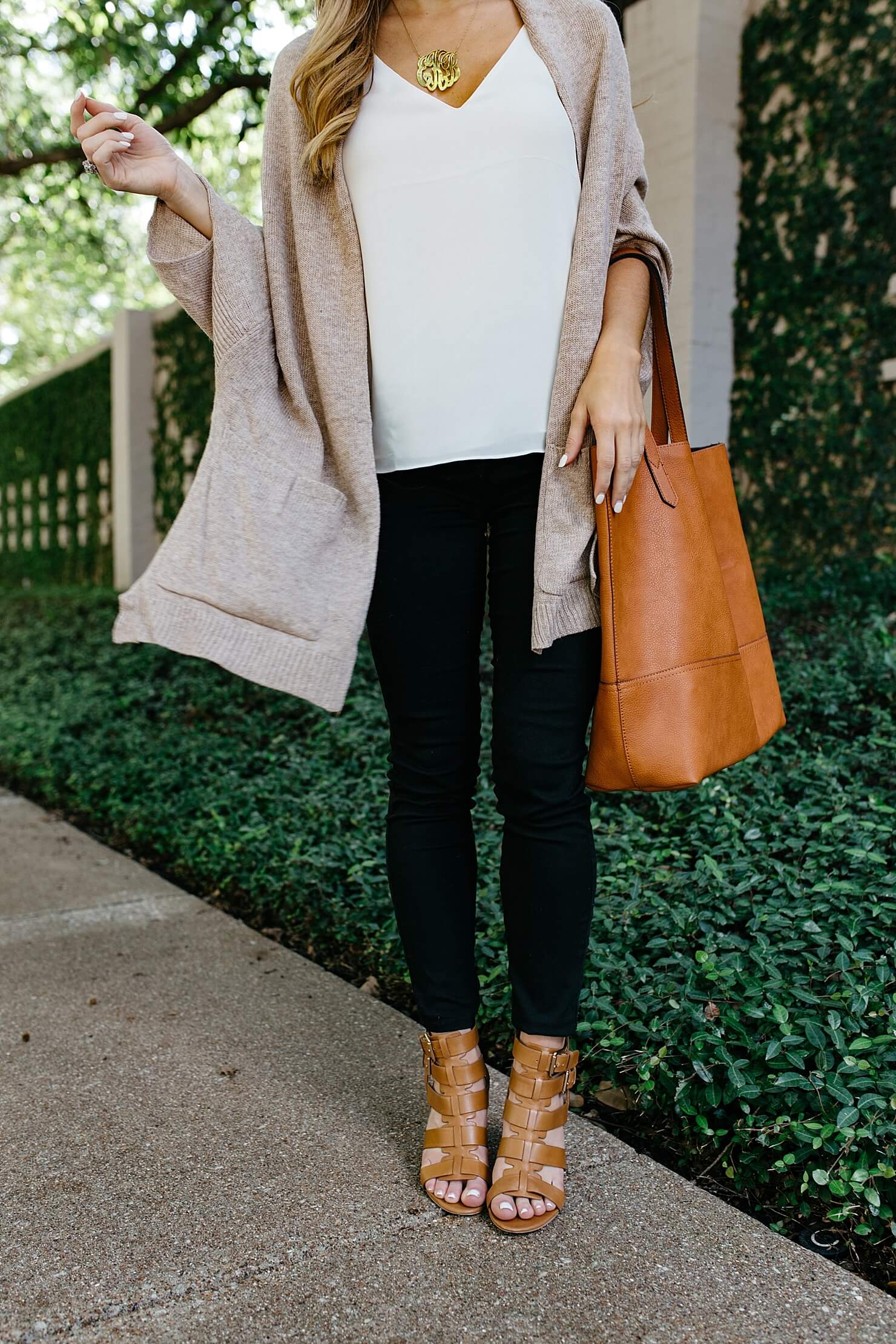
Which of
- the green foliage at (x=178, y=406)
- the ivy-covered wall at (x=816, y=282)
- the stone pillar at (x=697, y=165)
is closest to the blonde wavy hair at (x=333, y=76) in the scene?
the stone pillar at (x=697, y=165)

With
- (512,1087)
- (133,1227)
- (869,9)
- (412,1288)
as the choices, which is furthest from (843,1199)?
(869,9)

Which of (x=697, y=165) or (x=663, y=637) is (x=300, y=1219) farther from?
(x=697, y=165)

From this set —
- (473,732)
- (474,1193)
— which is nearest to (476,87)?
(473,732)

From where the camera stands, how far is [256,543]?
5.20ft

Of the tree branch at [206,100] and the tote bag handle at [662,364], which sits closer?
the tote bag handle at [662,364]

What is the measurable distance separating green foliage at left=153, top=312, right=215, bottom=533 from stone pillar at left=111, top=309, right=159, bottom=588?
0.09m

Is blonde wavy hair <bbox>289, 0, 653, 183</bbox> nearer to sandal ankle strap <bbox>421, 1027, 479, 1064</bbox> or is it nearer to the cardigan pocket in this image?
the cardigan pocket

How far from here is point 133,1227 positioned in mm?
1567

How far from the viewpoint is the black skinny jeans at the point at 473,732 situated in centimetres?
161

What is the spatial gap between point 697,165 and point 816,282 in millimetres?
855

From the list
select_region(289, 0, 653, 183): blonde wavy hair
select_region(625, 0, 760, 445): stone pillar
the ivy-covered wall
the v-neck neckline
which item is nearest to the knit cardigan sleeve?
select_region(289, 0, 653, 183): blonde wavy hair

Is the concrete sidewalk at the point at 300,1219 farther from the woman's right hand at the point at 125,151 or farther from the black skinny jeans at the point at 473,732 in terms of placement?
the woman's right hand at the point at 125,151

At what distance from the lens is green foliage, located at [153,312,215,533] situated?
7742 millimetres

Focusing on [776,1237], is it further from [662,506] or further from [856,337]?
[856,337]
